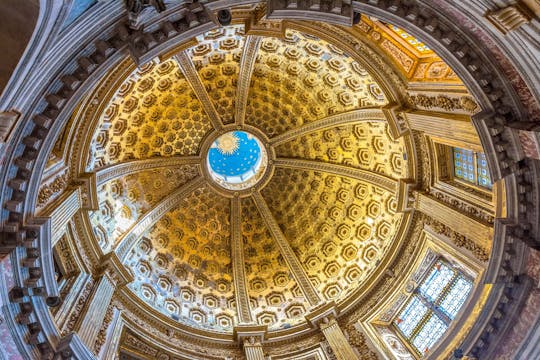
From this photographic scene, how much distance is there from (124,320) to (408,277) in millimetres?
11098

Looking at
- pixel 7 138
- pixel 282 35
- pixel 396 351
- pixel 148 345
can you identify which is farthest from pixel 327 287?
pixel 7 138

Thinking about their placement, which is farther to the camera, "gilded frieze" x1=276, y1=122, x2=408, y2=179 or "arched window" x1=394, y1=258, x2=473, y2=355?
"gilded frieze" x1=276, y1=122, x2=408, y2=179

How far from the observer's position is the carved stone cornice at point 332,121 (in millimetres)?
Answer: 18330

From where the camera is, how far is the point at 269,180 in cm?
2508

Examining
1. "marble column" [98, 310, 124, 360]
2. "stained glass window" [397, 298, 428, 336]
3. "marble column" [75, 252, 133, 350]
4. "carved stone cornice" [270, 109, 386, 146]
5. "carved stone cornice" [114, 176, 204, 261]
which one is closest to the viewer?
"marble column" [75, 252, 133, 350]

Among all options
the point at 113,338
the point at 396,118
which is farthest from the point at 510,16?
the point at 113,338

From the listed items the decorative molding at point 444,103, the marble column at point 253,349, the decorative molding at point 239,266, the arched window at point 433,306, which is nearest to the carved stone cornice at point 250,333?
the marble column at point 253,349

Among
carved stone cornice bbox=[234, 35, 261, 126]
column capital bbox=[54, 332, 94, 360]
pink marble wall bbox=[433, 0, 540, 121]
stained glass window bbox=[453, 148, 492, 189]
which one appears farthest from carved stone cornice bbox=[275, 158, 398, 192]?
column capital bbox=[54, 332, 94, 360]

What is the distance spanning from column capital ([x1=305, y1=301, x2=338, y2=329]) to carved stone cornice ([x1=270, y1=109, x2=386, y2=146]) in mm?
8278

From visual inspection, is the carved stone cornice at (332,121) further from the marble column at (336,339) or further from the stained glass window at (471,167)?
the marble column at (336,339)

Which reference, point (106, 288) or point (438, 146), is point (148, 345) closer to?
point (106, 288)

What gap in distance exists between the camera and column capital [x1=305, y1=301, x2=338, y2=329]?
18917mm

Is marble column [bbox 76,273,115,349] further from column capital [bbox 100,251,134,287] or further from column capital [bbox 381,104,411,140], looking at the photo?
column capital [bbox 381,104,411,140]

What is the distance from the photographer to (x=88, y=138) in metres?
14.8
